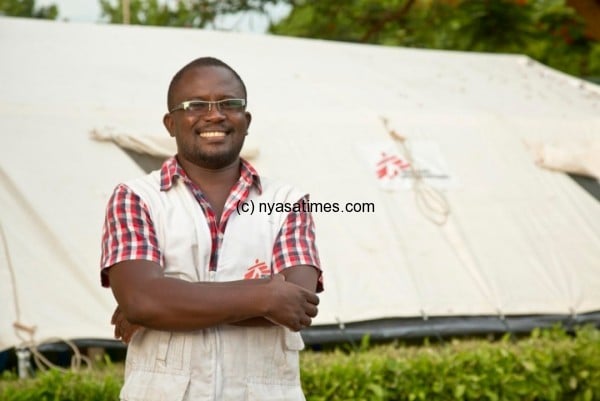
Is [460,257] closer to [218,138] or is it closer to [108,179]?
[108,179]

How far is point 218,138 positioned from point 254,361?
2.12 feet

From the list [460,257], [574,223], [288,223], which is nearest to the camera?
[288,223]

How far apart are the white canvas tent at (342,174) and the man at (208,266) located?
2430mm

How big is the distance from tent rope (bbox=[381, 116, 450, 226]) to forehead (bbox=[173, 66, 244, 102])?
144 inches

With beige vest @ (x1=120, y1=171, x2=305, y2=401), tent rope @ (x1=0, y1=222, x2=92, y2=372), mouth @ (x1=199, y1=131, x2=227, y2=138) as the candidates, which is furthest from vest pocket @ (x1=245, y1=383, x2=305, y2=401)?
tent rope @ (x1=0, y1=222, x2=92, y2=372)

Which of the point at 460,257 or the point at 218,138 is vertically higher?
the point at 460,257

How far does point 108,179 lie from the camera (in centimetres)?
597

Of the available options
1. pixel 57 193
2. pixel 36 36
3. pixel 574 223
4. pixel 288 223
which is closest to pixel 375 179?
pixel 574 223

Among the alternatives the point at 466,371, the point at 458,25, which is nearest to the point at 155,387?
the point at 466,371

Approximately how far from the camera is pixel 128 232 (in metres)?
2.83

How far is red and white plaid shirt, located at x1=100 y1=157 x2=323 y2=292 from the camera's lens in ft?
9.27

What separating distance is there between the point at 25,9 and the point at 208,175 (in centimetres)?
1183

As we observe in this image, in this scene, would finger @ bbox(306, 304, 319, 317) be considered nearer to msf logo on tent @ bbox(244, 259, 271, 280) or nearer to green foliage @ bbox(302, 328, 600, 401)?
msf logo on tent @ bbox(244, 259, 271, 280)

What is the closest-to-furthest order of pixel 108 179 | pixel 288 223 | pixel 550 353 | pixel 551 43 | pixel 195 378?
pixel 195 378
pixel 288 223
pixel 550 353
pixel 108 179
pixel 551 43
